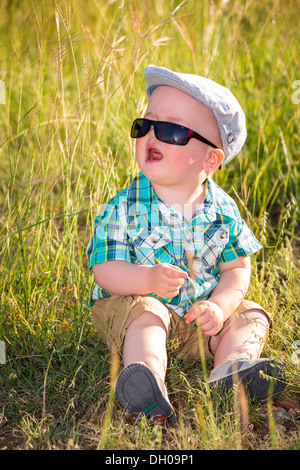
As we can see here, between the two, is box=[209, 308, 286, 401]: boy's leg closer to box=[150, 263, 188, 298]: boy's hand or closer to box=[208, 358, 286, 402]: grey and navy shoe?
box=[208, 358, 286, 402]: grey and navy shoe

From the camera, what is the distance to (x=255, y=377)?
1691 millimetres

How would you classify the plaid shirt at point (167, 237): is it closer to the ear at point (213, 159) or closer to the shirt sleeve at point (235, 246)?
the shirt sleeve at point (235, 246)

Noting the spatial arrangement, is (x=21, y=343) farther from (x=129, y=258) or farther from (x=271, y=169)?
(x=271, y=169)

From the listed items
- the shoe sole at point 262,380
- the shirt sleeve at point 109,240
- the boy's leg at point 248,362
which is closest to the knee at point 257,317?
the boy's leg at point 248,362

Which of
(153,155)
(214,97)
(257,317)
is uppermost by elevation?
(214,97)

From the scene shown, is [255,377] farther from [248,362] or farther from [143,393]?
[143,393]

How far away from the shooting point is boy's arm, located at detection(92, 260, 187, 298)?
5.56 ft

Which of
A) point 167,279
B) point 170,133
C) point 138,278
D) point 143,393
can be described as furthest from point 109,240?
point 143,393

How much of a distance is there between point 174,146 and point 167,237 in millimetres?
304

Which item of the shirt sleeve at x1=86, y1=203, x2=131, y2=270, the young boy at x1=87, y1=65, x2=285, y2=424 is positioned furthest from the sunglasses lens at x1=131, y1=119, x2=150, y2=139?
the shirt sleeve at x1=86, y1=203, x2=131, y2=270

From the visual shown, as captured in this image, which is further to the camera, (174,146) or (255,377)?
(174,146)

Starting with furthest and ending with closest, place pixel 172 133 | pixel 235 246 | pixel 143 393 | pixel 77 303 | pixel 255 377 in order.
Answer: pixel 77 303 → pixel 235 246 → pixel 172 133 → pixel 255 377 → pixel 143 393

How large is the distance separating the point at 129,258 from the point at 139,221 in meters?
0.13

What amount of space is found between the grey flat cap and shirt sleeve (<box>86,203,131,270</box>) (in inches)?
17.3
